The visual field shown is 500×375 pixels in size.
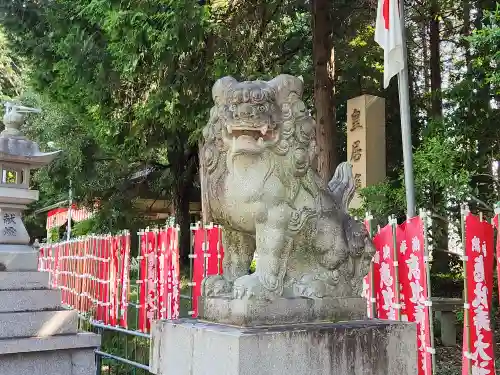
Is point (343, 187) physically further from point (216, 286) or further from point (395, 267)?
point (395, 267)

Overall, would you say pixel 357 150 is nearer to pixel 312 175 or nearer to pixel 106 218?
pixel 312 175

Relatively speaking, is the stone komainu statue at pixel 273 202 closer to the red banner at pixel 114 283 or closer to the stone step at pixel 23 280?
the stone step at pixel 23 280

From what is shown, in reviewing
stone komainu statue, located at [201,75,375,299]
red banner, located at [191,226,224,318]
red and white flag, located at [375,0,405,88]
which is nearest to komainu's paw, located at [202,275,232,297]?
stone komainu statue, located at [201,75,375,299]

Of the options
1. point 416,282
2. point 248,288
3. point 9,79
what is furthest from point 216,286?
point 9,79

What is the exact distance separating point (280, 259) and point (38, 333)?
4721mm

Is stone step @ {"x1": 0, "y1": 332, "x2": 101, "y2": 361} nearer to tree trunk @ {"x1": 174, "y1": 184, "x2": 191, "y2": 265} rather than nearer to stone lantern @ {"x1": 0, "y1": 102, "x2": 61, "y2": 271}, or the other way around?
stone lantern @ {"x1": 0, "y1": 102, "x2": 61, "y2": 271}

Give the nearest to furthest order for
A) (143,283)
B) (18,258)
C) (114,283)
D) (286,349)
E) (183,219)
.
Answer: (286,349)
(18,258)
(143,283)
(114,283)
(183,219)

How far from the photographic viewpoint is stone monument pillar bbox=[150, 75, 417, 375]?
2.84 m

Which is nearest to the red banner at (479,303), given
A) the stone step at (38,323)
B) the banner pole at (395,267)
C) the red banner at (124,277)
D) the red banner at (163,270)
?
the banner pole at (395,267)

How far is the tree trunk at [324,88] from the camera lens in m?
7.89

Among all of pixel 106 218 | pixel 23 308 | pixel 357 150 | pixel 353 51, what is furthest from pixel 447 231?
pixel 106 218

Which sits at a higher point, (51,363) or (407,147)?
(407,147)

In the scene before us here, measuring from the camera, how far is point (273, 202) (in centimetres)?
303

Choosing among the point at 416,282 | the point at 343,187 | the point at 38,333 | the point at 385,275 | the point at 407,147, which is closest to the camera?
the point at 343,187
